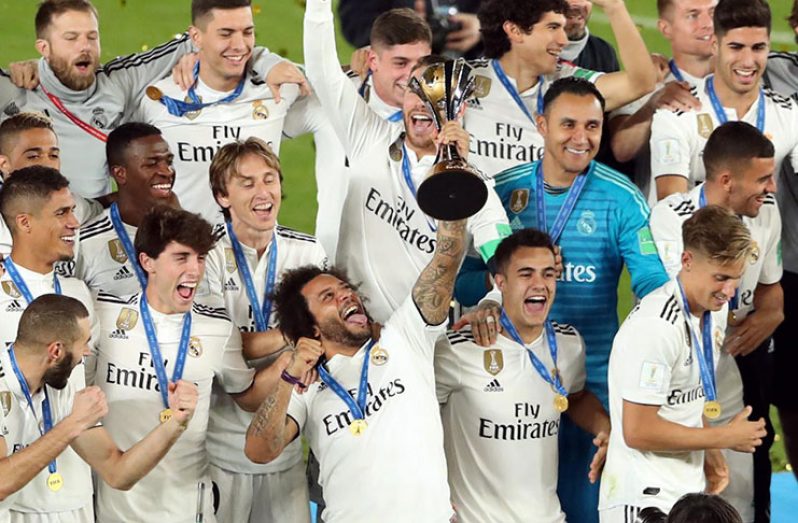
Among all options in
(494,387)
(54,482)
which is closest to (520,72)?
(494,387)

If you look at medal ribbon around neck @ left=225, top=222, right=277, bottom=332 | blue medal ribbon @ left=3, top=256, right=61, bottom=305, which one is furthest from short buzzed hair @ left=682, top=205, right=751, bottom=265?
blue medal ribbon @ left=3, top=256, right=61, bottom=305

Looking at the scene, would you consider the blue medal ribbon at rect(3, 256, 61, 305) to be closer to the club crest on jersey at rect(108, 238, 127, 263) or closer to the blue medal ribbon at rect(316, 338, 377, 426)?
the club crest on jersey at rect(108, 238, 127, 263)

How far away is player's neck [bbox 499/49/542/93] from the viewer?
7535mm

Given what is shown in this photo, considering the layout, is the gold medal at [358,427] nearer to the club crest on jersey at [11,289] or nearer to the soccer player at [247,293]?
the soccer player at [247,293]

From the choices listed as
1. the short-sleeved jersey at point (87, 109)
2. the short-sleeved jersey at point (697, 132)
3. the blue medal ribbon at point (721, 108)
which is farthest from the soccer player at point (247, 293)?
the blue medal ribbon at point (721, 108)

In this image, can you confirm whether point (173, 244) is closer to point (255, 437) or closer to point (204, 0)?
point (255, 437)

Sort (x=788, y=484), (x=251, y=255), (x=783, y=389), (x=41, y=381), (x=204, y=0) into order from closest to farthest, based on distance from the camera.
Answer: (x=41, y=381), (x=251, y=255), (x=204, y=0), (x=783, y=389), (x=788, y=484)

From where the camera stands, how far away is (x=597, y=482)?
7.14 m

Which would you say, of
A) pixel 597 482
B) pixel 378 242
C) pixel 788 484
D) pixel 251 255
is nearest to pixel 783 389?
pixel 788 484

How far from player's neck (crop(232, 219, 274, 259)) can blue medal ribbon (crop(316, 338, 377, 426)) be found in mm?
809

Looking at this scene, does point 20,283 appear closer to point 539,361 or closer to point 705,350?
point 539,361

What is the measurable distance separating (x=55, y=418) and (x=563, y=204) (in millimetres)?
2399

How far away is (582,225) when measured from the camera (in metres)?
7.05

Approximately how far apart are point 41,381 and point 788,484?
15.1ft
